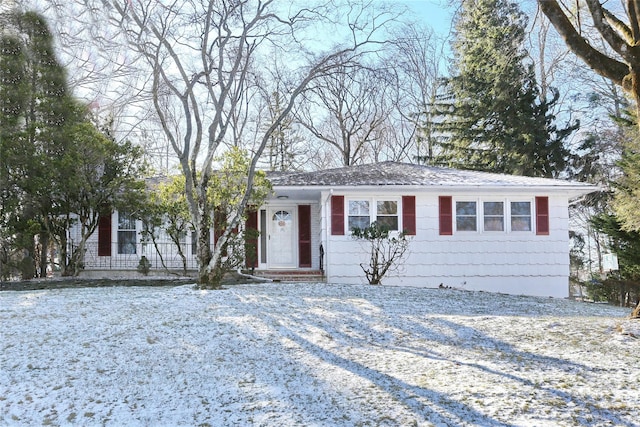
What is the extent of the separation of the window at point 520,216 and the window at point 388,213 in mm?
3011

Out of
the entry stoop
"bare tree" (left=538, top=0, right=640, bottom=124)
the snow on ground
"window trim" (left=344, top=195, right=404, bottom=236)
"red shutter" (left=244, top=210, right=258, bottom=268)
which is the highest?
"bare tree" (left=538, top=0, right=640, bottom=124)

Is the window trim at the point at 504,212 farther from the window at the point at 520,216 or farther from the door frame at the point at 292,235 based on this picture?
the door frame at the point at 292,235

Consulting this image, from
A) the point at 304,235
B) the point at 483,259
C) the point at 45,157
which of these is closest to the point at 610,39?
the point at 483,259

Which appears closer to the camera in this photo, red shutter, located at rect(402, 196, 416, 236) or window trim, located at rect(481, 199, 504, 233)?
red shutter, located at rect(402, 196, 416, 236)

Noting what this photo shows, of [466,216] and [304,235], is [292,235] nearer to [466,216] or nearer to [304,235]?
[304,235]

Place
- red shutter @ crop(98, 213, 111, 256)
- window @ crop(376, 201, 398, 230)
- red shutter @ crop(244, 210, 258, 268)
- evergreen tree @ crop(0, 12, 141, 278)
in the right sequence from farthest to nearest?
1. red shutter @ crop(98, 213, 111, 256)
2. red shutter @ crop(244, 210, 258, 268)
3. window @ crop(376, 201, 398, 230)
4. evergreen tree @ crop(0, 12, 141, 278)

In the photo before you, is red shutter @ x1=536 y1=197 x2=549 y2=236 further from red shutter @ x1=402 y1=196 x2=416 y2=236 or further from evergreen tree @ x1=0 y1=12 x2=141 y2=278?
evergreen tree @ x1=0 y1=12 x2=141 y2=278

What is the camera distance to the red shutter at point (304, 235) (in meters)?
14.6

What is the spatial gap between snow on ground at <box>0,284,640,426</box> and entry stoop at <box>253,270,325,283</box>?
4499 mm

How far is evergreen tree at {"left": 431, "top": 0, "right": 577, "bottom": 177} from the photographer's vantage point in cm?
2144

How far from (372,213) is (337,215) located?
2.99 feet

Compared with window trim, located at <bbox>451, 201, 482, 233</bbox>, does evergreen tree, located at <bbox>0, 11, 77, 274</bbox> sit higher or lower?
higher

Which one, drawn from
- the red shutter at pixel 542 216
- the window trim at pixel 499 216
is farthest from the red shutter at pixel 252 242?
the red shutter at pixel 542 216

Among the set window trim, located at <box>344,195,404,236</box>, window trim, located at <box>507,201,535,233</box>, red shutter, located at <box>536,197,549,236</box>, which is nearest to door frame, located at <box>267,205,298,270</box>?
window trim, located at <box>344,195,404,236</box>
